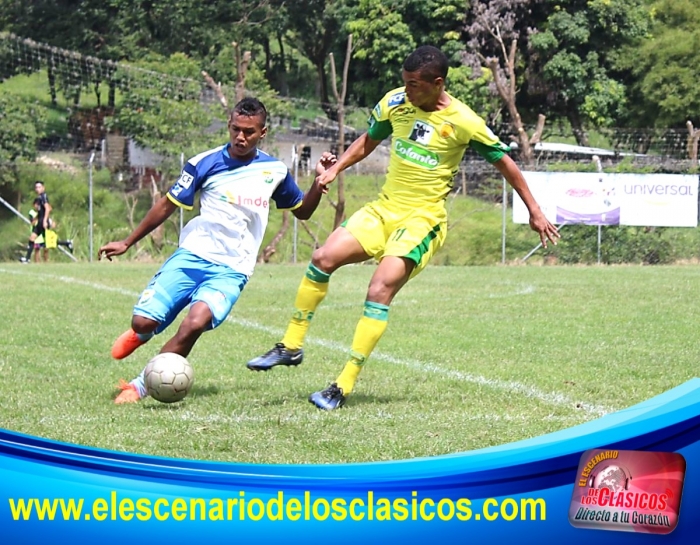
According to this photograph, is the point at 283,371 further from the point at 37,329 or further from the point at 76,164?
the point at 76,164

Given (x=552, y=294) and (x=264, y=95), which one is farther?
(x=264, y=95)

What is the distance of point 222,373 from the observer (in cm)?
771

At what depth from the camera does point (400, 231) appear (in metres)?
6.53

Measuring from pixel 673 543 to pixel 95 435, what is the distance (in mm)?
3646

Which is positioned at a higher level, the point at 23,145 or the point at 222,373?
the point at 222,373

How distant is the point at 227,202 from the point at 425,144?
4.16 feet

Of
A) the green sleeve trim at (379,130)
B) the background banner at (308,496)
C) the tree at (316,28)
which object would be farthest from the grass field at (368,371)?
the tree at (316,28)

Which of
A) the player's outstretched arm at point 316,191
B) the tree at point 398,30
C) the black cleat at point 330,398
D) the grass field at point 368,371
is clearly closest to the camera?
the grass field at point 368,371

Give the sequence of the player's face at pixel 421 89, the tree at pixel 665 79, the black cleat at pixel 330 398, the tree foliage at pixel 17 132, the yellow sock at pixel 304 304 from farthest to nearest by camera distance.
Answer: the tree at pixel 665 79 < the tree foliage at pixel 17 132 < the yellow sock at pixel 304 304 < the player's face at pixel 421 89 < the black cleat at pixel 330 398

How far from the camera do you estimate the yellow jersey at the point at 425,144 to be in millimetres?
6496

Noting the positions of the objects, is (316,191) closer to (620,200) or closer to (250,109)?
(250,109)

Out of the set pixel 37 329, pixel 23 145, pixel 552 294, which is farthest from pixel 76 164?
pixel 37 329

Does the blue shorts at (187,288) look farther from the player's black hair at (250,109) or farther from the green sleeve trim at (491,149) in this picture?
→ the green sleeve trim at (491,149)

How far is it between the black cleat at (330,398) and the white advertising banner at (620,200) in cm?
1680
